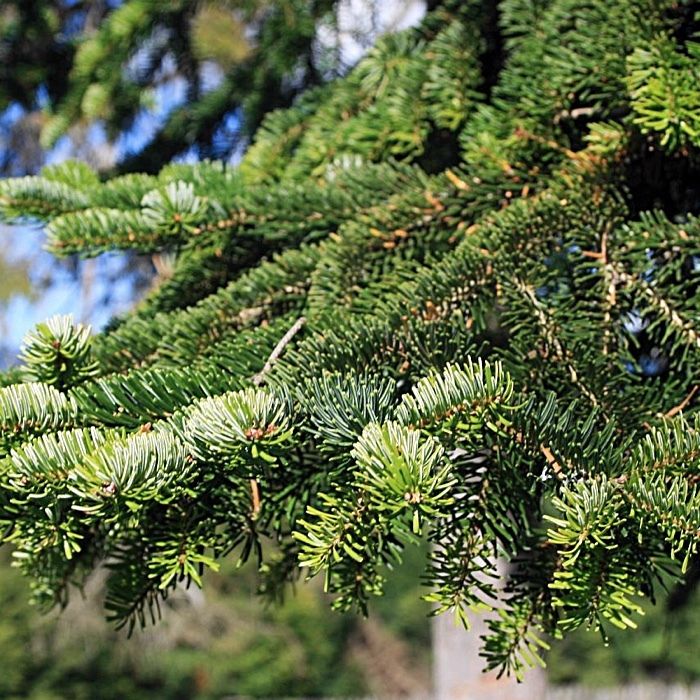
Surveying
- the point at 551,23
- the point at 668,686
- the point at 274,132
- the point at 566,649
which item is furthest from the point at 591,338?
the point at 566,649

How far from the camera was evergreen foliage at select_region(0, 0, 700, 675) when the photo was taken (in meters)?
0.53

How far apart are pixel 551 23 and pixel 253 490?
2.15ft

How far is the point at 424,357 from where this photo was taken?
64 centimetres

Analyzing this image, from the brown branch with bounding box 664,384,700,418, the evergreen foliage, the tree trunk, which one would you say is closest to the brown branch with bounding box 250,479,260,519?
the evergreen foliage

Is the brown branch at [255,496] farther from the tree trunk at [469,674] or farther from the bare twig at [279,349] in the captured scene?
the tree trunk at [469,674]

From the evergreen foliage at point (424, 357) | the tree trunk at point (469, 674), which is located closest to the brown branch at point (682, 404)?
the evergreen foliage at point (424, 357)

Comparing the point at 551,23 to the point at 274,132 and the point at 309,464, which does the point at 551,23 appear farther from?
the point at 309,464

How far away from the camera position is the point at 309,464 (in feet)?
2.39

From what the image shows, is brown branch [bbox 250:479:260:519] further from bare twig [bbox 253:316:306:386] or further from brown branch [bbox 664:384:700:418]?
brown branch [bbox 664:384:700:418]

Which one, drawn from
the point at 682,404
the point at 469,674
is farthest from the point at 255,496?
the point at 469,674

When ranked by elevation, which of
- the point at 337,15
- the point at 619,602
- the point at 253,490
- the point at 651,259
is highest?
the point at 337,15

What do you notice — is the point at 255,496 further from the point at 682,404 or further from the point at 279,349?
the point at 682,404

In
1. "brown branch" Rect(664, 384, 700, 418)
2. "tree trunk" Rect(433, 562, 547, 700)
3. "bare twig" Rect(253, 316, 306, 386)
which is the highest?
"bare twig" Rect(253, 316, 306, 386)

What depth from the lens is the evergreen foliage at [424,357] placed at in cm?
53
